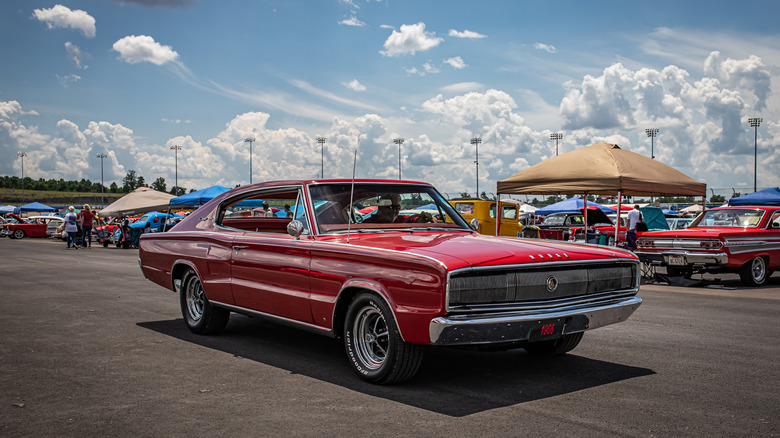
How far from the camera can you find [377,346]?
16.0ft

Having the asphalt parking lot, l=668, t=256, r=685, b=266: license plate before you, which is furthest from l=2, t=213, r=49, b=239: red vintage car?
l=668, t=256, r=685, b=266: license plate

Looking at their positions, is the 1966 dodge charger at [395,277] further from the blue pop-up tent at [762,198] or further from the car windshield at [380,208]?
the blue pop-up tent at [762,198]

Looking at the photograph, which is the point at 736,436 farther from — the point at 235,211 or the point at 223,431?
the point at 235,211

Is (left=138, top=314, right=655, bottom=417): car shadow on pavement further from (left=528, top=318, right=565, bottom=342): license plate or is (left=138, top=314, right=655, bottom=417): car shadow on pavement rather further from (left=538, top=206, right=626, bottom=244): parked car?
(left=538, top=206, right=626, bottom=244): parked car

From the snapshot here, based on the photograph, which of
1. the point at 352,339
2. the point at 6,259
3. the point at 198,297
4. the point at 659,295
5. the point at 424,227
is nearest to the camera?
the point at 352,339

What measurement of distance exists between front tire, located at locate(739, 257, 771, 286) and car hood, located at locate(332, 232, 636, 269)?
898 cm

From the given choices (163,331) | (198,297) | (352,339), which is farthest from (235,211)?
(352,339)

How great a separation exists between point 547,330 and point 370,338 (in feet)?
4.16

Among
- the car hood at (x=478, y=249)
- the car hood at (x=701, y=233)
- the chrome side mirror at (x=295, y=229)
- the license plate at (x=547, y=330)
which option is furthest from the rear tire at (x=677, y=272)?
the chrome side mirror at (x=295, y=229)

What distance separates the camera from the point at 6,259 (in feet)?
61.4

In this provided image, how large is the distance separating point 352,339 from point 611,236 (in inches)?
754

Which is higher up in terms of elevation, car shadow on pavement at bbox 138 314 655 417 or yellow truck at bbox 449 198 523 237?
yellow truck at bbox 449 198 523 237

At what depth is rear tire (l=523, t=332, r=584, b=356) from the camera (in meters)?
5.71

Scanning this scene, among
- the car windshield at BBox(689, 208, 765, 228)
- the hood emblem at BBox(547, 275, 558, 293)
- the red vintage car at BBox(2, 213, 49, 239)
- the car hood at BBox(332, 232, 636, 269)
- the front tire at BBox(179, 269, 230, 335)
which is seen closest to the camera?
the car hood at BBox(332, 232, 636, 269)
